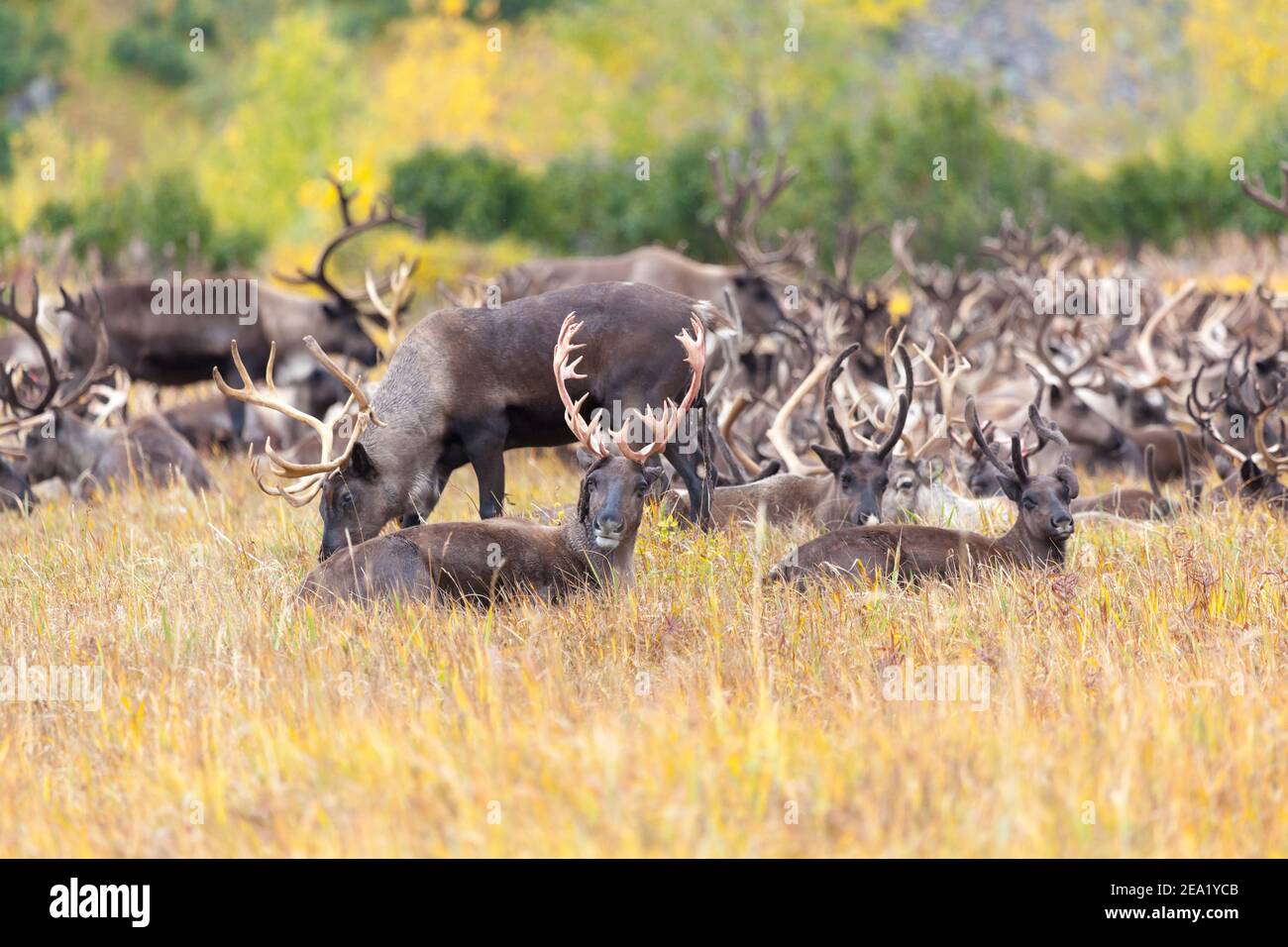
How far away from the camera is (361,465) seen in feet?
26.7

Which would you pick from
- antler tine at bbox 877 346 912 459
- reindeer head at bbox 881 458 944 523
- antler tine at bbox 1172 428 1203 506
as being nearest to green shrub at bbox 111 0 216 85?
antler tine at bbox 1172 428 1203 506

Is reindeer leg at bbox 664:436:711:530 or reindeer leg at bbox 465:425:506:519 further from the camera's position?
reindeer leg at bbox 664:436:711:530

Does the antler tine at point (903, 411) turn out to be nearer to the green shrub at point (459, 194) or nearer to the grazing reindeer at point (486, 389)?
the grazing reindeer at point (486, 389)

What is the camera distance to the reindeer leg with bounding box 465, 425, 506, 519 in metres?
8.29

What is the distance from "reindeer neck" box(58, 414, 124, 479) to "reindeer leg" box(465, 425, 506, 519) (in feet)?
14.6

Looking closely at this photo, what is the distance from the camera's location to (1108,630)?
6.32 metres

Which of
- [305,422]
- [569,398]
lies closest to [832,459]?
[569,398]

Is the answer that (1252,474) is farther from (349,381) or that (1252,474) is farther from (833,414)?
(349,381)

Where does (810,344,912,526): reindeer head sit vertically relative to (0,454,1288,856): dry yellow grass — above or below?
above

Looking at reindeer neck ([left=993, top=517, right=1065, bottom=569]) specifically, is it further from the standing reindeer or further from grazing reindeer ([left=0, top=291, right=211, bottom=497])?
the standing reindeer

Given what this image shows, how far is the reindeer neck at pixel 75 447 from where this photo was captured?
38.6 ft

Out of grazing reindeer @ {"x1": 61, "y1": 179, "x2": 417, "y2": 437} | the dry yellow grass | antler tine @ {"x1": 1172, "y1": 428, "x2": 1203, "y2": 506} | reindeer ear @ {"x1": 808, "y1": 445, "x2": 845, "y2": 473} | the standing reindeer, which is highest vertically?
the standing reindeer

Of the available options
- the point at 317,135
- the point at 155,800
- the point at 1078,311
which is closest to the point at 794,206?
the point at 1078,311
